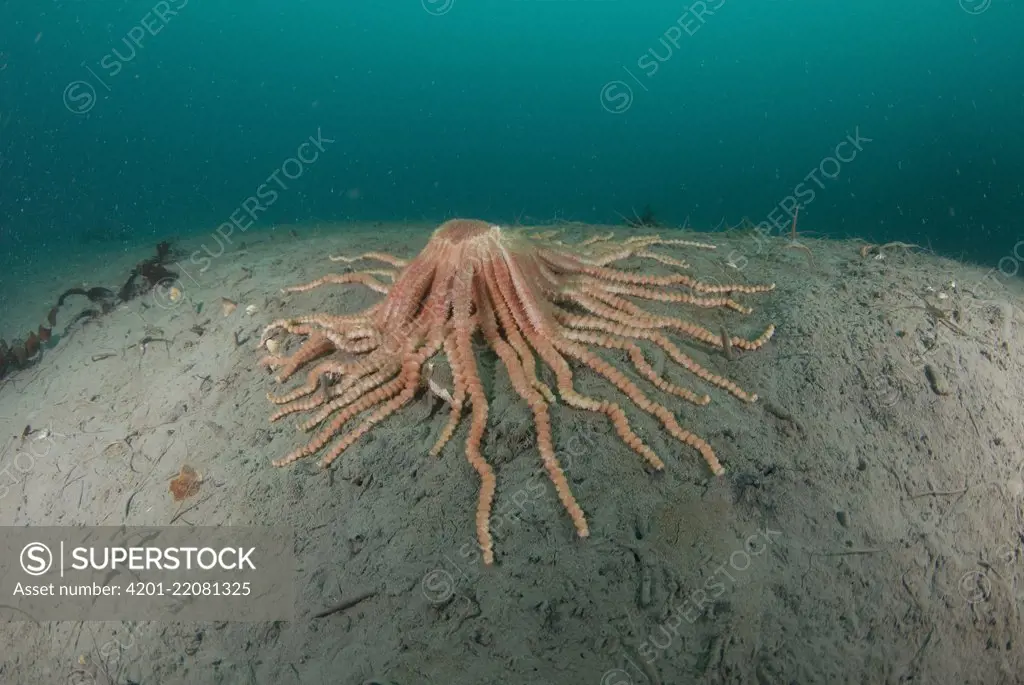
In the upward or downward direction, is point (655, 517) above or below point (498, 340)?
below

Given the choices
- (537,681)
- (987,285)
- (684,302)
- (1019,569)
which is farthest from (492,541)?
(987,285)

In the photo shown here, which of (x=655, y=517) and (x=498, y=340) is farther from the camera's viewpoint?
(x=498, y=340)

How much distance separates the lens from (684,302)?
15.3 ft

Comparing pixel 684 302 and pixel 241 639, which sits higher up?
pixel 684 302

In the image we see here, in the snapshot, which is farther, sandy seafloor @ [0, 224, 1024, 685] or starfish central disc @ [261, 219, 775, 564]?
starfish central disc @ [261, 219, 775, 564]

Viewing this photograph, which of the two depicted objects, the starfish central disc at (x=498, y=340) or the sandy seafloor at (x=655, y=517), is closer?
the sandy seafloor at (x=655, y=517)

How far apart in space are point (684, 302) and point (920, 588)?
2.39 m

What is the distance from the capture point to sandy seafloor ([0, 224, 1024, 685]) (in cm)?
306

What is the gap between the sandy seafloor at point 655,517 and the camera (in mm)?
3057

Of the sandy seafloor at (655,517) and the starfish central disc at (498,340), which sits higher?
the starfish central disc at (498,340)

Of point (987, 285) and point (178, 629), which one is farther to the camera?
point (987, 285)

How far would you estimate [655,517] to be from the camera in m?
3.32

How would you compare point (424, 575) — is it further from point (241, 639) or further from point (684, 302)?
point (684, 302)

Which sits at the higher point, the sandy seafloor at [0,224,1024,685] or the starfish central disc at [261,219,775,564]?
the starfish central disc at [261,219,775,564]
